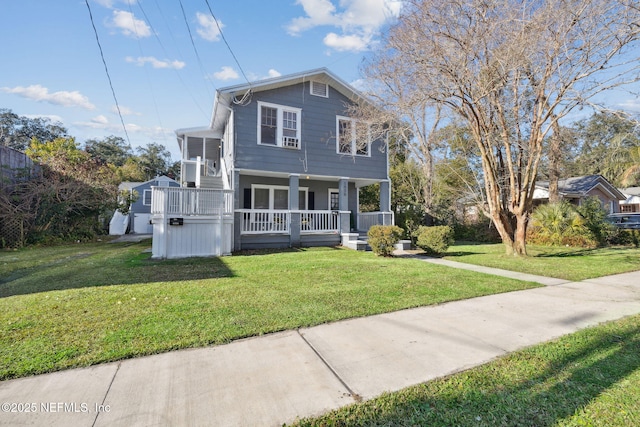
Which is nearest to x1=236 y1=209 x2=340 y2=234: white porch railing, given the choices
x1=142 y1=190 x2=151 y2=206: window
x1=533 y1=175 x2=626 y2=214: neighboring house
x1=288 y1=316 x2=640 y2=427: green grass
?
x1=288 y1=316 x2=640 y2=427: green grass

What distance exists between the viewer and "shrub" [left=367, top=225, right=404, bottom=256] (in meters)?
9.55

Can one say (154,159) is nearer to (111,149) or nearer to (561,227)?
(111,149)

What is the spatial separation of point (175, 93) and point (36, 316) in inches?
365

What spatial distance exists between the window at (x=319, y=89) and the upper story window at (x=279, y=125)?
3.87 ft

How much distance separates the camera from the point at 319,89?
1260cm

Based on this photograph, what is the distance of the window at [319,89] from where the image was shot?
12469 mm

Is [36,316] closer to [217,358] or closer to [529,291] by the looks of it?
[217,358]

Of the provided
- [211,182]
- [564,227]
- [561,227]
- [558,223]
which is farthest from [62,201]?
[564,227]

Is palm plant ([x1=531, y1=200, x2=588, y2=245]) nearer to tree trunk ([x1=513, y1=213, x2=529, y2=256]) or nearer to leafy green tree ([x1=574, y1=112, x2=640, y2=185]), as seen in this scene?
tree trunk ([x1=513, y1=213, x2=529, y2=256])

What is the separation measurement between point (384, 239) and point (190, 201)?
20.8ft

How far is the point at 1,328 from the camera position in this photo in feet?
11.4

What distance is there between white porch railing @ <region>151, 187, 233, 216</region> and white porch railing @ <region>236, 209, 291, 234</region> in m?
1.00

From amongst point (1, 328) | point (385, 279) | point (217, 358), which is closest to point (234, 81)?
point (385, 279)

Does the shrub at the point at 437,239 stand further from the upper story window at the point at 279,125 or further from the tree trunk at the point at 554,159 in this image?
the upper story window at the point at 279,125
